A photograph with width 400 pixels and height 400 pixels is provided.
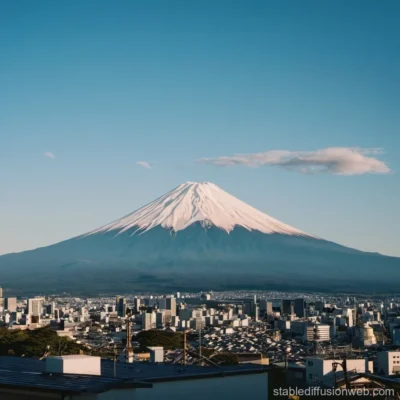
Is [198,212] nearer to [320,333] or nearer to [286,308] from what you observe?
[286,308]

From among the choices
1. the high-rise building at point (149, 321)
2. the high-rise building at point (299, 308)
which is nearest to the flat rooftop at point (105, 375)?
the high-rise building at point (149, 321)

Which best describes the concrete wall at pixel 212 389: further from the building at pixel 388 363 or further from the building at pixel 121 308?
the building at pixel 121 308

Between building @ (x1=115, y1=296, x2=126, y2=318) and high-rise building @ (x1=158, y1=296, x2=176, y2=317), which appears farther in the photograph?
high-rise building @ (x1=158, y1=296, x2=176, y2=317)

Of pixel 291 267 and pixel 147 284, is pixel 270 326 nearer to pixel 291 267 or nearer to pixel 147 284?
pixel 147 284

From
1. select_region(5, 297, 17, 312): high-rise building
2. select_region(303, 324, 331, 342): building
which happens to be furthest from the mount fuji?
select_region(303, 324, 331, 342): building

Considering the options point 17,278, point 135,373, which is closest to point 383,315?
point 135,373

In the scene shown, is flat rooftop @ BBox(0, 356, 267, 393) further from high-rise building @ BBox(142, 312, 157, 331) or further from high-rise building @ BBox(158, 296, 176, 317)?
high-rise building @ BBox(158, 296, 176, 317)

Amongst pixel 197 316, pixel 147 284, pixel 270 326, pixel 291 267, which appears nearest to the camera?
pixel 270 326
